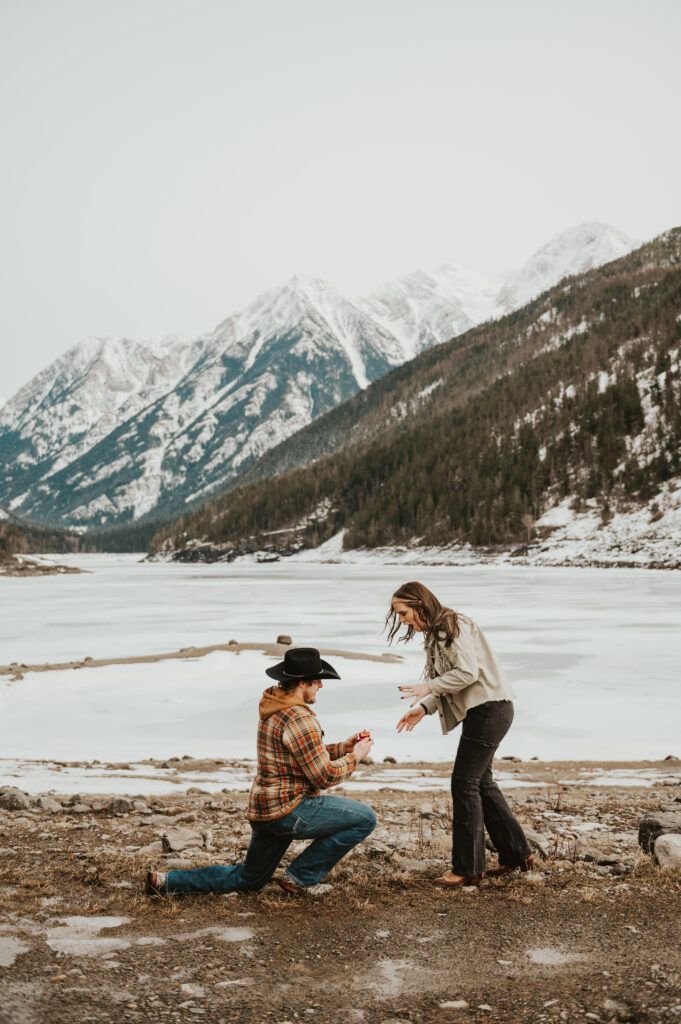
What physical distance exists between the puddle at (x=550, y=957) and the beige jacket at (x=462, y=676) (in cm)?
180

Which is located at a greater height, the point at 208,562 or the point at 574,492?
the point at 574,492

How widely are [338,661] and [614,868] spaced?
56.7ft

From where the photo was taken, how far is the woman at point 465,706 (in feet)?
23.5

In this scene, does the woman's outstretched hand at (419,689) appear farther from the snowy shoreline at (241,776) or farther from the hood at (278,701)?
the snowy shoreline at (241,776)

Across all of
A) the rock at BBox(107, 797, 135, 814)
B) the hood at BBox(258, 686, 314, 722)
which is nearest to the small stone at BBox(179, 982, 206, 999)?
→ the hood at BBox(258, 686, 314, 722)

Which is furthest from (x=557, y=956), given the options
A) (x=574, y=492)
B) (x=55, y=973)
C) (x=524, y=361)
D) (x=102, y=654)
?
(x=524, y=361)

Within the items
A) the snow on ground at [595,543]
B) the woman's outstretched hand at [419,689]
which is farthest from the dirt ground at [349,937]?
the snow on ground at [595,543]

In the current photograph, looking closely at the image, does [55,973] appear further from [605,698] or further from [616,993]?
[605,698]

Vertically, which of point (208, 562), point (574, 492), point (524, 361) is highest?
point (524, 361)

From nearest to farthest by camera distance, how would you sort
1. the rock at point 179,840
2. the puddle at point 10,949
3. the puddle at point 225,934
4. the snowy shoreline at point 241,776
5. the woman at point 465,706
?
the puddle at point 10,949
the puddle at point 225,934
the woman at point 465,706
the rock at point 179,840
the snowy shoreline at point 241,776

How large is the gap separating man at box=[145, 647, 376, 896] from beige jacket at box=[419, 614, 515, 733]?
78 cm

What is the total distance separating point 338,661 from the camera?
25016 millimetres

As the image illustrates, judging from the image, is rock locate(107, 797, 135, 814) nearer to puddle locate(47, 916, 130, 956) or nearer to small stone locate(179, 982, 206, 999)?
puddle locate(47, 916, 130, 956)

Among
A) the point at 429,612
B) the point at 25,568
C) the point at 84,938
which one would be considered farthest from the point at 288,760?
the point at 25,568
